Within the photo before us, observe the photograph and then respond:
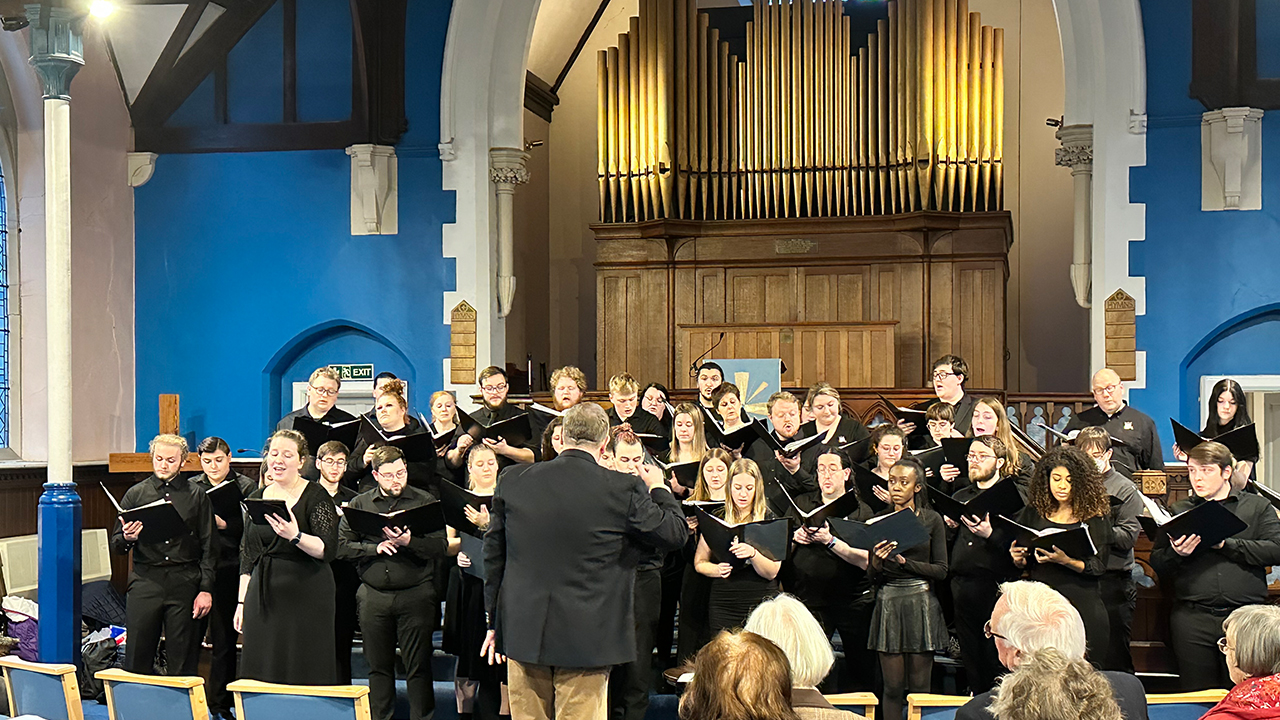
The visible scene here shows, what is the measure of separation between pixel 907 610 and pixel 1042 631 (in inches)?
66.6

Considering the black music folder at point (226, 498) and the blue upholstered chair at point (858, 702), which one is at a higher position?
the black music folder at point (226, 498)

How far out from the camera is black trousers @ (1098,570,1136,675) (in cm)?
461

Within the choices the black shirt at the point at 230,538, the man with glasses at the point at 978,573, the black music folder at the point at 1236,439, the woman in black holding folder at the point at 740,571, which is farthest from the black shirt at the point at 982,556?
the black shirt at the point at 230,538

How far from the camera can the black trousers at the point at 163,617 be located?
16.8ft

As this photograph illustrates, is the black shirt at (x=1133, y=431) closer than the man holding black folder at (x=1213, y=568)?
No

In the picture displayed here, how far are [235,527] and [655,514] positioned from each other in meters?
2.27

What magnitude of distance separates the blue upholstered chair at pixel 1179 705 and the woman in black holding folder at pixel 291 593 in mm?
2792

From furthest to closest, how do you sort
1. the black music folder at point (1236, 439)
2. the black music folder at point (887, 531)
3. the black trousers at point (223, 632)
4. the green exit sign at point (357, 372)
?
the green exit sign at point (357, 372) → the black trousers at point (223, 632) → the black music folder at point (1236, 439) → the black music folder at point (887, 531)

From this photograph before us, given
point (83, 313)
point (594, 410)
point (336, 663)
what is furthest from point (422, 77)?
point (594, 410)

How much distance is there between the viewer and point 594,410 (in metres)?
3.89

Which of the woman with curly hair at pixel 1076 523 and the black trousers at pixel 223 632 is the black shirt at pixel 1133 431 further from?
the black trousers at pixel 223 632

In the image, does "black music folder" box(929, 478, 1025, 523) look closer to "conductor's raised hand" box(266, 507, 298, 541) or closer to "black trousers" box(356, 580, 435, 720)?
"black trousers" box(356, 580, 435, 720)

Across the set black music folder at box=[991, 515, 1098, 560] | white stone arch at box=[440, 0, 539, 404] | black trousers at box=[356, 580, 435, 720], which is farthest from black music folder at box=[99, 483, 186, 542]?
white stone arch at box=[440, 0, 539, 404]

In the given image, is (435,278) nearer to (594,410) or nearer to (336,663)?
(336,663)
